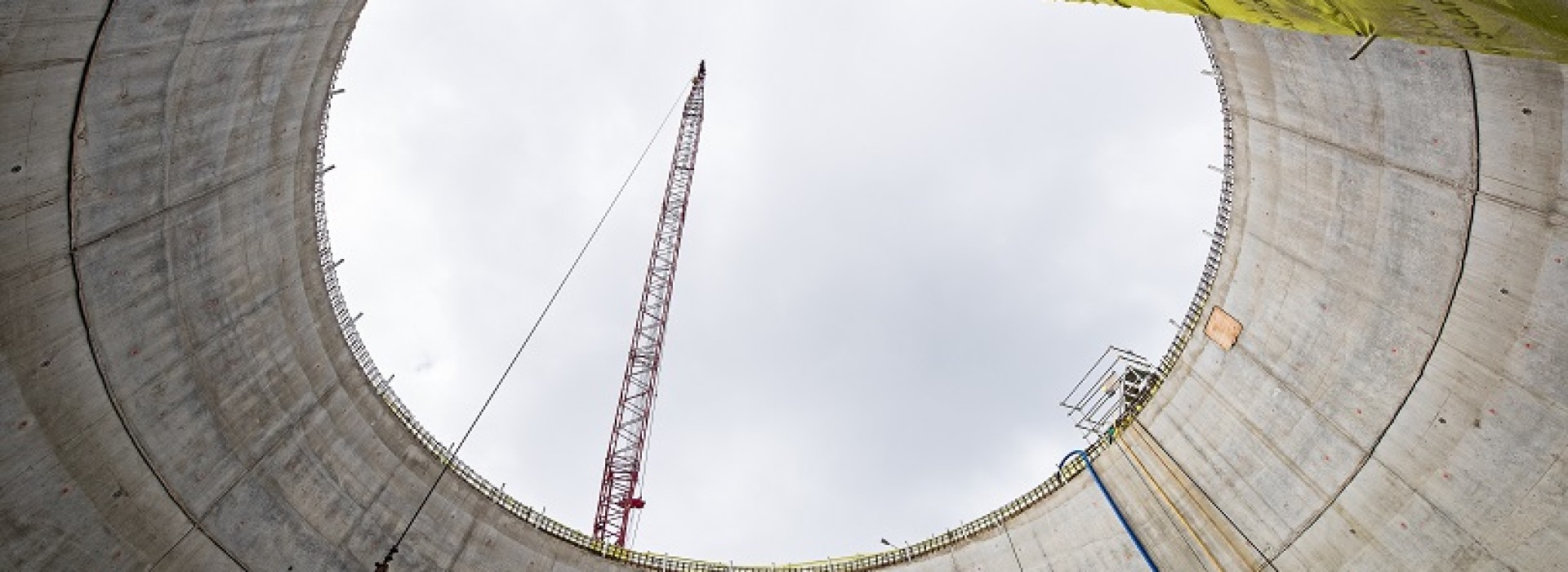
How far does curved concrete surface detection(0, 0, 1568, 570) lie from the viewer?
9.16m

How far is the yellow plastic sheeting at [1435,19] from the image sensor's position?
465cm

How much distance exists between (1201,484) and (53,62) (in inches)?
686

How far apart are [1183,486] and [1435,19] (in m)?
11.2

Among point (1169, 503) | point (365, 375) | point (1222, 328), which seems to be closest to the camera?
point (1222, 328)

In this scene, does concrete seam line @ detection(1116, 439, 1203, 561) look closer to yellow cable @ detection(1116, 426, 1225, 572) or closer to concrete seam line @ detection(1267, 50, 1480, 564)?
yellow cable @ detection(1116, 426, 1225, 572)

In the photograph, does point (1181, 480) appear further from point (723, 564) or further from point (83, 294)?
point (83, 294)

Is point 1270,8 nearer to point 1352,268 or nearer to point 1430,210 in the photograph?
point 1430,210

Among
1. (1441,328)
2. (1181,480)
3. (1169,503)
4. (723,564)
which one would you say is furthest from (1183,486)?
(723,564)

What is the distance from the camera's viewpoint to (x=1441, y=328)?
417 inches

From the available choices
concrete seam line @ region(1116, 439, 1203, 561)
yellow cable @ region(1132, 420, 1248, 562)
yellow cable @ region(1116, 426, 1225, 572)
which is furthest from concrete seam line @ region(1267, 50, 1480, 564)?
concrete seam line @ region(1116, 439, 1203, 561)

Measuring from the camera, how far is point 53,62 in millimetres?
8281

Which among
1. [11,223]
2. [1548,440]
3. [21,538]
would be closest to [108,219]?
[11,223]

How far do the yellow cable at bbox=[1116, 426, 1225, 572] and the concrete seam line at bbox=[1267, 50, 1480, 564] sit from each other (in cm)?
96

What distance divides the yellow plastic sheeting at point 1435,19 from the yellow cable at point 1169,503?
10.7m
